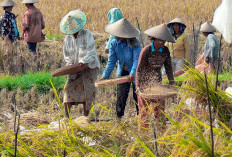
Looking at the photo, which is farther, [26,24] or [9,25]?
[9,25]

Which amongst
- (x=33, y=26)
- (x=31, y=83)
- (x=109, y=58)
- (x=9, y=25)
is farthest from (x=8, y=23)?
(x=109, y=58)

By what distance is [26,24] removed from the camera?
32.1 feet

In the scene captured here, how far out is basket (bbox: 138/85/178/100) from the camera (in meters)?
4.67

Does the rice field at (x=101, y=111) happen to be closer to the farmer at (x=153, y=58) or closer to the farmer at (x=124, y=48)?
the farmer at (x=153, y=58)

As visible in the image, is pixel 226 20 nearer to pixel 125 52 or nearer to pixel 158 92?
pixel 158 92

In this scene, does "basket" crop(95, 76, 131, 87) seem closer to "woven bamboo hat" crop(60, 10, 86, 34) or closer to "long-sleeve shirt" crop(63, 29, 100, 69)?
"long-sleeve shirt" crop(63, 29, 100, 69)

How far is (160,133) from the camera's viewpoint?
3965 mm

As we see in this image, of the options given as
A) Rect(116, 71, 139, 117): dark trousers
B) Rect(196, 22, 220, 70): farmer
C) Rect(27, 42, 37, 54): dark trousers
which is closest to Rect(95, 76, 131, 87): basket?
Rect(116, 71, 139, 117): dark trousers

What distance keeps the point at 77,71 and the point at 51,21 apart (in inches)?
308

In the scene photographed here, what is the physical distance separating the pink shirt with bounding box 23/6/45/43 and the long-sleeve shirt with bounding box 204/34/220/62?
11.5 ft

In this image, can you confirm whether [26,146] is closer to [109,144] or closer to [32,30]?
[109,144]

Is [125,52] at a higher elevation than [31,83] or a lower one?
higher

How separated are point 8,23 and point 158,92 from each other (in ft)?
18.8

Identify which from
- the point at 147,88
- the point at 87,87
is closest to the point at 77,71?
the point at 87,87
